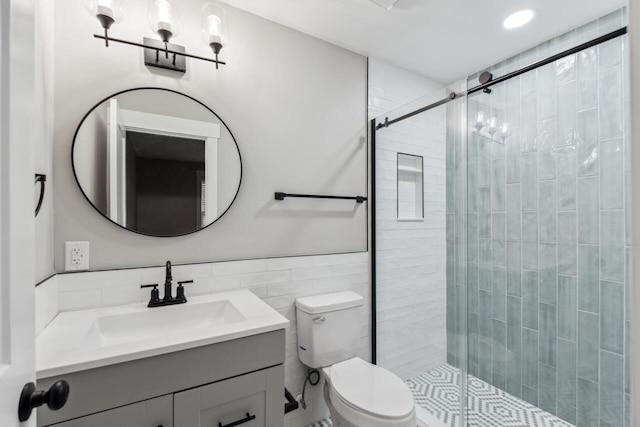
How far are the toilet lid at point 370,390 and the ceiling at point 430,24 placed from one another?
1947 millimetres

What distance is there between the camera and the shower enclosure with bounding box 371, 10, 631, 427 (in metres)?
1.66

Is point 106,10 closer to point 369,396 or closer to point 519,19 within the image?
point 369,396

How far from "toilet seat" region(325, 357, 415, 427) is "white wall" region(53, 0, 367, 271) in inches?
27.5

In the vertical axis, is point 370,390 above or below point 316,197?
below

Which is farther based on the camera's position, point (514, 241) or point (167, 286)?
point (514, 241)

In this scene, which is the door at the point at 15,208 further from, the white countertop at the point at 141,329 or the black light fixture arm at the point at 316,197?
the black light fixture arm at the point at 316,197

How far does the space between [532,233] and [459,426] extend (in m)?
1.22

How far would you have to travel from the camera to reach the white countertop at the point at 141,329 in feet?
2.92

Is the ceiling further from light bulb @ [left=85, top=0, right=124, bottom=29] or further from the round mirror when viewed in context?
the round mirror

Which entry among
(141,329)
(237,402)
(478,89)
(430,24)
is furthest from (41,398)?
(430,24)

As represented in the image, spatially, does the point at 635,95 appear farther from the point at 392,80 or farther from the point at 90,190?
the point at 392,80

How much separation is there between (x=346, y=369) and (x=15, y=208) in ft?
5.07

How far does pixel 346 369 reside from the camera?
1645 millimetres

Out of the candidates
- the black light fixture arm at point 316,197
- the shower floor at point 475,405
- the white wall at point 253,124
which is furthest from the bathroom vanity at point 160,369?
the shower floor at point 475,405
